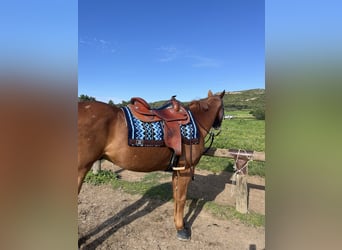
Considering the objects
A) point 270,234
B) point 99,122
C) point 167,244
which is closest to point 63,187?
point 270,234

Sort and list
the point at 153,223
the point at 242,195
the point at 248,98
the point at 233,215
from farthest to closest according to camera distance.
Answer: the point at 242,195, the point at 233,215, the point at 153,223, the point at 248,98

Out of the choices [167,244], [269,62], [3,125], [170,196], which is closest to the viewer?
[3,125]

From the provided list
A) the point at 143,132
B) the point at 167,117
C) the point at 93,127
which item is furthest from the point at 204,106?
the point at 93,127

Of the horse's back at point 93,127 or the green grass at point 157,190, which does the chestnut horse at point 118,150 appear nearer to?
the horse's back at point 93,127

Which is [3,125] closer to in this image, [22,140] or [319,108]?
[22,140]

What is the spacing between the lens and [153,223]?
394 centimetres

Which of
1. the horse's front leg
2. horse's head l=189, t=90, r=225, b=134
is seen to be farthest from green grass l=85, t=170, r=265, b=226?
horse's head l=189, t=90, r=225, b=134

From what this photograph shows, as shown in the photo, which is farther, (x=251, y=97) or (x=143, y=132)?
(x=143, y=132)

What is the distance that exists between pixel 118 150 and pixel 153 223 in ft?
4.80

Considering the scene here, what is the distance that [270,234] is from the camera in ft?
1.95

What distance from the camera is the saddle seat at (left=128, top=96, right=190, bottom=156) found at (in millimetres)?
3324

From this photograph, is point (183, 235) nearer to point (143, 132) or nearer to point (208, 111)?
point (143, 132)

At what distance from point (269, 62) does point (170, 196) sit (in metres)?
4.69

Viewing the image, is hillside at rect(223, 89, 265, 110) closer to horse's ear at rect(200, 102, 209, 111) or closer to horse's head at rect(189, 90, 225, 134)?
horse's head at rect(189, 90, 225, 134)
